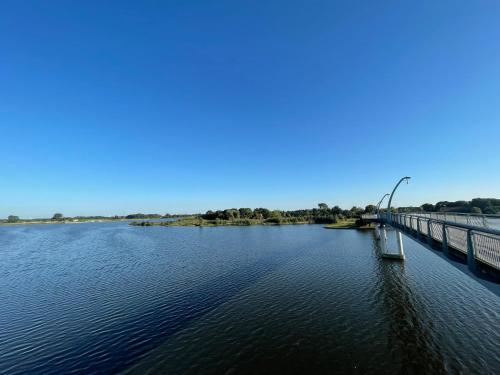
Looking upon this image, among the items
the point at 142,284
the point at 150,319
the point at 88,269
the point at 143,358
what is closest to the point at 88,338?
the point at 150,319

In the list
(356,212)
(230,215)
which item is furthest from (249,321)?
(356,212)

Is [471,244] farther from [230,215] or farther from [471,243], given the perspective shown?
[230,215]

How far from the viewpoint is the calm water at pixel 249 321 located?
44.4 feet

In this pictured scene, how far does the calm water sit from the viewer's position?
44.4ft

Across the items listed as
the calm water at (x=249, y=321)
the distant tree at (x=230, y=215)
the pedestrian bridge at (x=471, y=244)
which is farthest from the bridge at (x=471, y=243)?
the distant tree at (x=230, y=215)

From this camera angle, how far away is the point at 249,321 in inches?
725

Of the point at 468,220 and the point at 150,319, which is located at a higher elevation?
the point at 468,220

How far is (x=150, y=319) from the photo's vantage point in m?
19.0

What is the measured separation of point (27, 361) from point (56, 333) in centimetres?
329

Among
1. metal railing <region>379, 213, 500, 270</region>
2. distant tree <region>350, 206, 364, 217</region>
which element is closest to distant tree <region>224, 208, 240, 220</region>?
distant tree <region>350, 206, 364, 217</region>

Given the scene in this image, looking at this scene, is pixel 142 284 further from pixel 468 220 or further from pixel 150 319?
pixel 468 220

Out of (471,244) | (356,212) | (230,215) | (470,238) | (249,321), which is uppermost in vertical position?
(230,215)

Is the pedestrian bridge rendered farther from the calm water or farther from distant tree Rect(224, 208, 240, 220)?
distant tree Rect(224, 208, 240, 220)

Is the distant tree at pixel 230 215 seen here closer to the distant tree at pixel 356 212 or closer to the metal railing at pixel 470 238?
the distant tree at pixel 356 212
